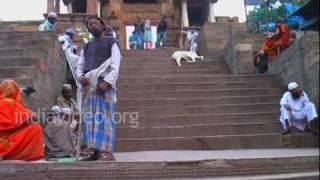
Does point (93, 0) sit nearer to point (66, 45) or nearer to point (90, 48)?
point (66, 45)

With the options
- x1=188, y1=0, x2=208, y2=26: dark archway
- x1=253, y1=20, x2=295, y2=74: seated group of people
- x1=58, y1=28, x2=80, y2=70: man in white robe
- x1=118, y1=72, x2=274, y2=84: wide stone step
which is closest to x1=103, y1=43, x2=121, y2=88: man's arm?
x1=58, y1=28, x2=80, y2=70: man in white robe

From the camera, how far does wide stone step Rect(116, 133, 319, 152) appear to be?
861 centimetres

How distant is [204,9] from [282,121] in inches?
818

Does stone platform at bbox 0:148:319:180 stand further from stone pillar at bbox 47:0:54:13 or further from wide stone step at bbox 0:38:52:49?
stone pillar at bbox 47:0:54:13

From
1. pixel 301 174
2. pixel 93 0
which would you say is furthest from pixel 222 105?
pixel 93 0

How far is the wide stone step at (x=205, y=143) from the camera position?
861 cm

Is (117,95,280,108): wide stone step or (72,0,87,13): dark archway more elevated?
(72,0,87,13): dark archway

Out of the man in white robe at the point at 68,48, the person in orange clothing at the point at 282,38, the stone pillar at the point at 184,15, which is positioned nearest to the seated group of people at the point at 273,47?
the person in orange clothing at the point at 282,38

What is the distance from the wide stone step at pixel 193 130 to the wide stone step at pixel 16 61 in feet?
6.89

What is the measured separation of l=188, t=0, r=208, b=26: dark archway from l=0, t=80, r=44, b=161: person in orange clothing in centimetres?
2331

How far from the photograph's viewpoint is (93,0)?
2597cm

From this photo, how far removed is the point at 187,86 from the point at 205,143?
3.07 m

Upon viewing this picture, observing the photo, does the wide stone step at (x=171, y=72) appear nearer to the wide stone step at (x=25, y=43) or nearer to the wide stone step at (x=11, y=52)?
the wide stone step at (x=25, y=43)

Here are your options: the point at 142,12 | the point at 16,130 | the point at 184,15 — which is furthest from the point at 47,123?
the point at 184,15
